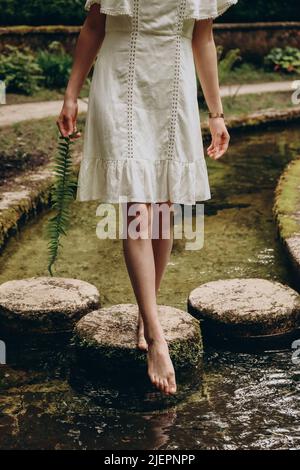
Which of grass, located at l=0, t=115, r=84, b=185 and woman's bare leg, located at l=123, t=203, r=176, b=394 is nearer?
woman's bare leg, located at l=123, t=203, r=176, b=394

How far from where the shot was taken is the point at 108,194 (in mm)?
2561

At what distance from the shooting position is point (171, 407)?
8.55ft

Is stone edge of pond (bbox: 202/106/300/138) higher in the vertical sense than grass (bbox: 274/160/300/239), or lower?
lower

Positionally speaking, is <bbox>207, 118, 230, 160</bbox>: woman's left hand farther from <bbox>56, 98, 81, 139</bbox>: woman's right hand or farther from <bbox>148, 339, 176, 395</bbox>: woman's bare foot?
<bbox>148, 339, 176, 395</bbox>: woman's bare foot

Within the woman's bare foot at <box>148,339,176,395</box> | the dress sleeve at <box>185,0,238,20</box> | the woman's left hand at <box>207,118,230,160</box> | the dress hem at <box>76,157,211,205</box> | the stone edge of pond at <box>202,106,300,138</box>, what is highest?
the dress sleeve at <box>185,0,238,20</box>

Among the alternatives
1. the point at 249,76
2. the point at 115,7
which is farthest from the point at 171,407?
the point at 249,76

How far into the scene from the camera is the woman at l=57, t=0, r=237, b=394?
8.37 ft

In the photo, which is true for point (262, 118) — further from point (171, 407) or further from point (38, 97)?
point (171, 407)

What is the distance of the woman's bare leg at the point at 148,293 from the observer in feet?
8.54

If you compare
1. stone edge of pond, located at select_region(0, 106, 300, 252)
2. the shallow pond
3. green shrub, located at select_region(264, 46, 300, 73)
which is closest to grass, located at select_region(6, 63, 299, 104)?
green shrub, located at select_region(264, 46, 300, 73)

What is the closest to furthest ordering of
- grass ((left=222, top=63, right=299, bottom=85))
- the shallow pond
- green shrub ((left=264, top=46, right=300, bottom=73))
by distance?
1. the shallow pond
2. grass ((left=222, top=63, right=299, bottom=85))
3. green shrub ((left=264, top=46, right=300, bottom=73))

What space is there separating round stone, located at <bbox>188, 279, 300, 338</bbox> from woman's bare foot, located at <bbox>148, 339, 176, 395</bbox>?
0.54m

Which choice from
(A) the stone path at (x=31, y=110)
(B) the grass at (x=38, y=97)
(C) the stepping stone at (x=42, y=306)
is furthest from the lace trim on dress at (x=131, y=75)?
(B) the grass at (x=38, y=97)
